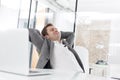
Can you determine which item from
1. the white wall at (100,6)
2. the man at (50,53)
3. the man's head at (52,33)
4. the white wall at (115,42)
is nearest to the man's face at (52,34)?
the man's head at (52,33)

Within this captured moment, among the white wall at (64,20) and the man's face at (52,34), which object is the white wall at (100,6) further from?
the man's face at (52,34)

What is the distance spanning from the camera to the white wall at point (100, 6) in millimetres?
4617

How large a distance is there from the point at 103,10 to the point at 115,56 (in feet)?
3.59

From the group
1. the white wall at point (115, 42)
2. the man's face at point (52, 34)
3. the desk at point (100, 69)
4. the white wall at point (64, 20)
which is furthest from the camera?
the white wall at point (64, 20)

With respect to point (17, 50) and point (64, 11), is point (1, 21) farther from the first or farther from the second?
point (17, 50)

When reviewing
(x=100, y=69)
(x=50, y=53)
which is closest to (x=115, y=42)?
(x=100, y=69)

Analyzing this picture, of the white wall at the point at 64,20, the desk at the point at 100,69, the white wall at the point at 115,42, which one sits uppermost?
the white wall at the point at 64,20

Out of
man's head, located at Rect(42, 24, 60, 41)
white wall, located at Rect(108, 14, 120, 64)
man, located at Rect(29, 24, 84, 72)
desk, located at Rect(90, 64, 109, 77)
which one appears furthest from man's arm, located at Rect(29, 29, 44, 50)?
white wall, located at Rect(108, 14, 120, 64)

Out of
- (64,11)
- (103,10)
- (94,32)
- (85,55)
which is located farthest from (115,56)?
(85,55)

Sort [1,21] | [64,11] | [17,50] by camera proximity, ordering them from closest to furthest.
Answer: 1. [17,50]
2. [1,21]
3. [64,11]

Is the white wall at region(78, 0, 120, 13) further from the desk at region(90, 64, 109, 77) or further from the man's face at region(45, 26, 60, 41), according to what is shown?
the man's face at region(45, 26, 60, 41)

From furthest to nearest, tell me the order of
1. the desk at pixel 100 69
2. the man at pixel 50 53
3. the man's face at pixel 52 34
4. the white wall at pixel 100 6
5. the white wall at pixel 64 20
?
the white wall at pixel 64 20 → the white wall at pixel 100 6 → the desk at pixel 100 69 → the man's face at pixel 52 34 → the man at pixel 50 53

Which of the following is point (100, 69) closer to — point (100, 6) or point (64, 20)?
point (100, 6)

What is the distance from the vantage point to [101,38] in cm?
466
